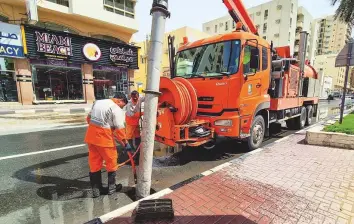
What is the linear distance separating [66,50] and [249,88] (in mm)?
15379

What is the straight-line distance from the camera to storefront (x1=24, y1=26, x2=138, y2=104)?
47.1ft

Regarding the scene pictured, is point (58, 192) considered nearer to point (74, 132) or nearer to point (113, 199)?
point (113, 199)

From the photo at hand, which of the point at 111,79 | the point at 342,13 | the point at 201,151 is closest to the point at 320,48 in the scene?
the point at 342,13

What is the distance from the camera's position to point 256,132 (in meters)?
5.40

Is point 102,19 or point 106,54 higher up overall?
point 102,19

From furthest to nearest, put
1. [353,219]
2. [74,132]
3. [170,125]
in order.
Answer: [74,132] → [170,125] → [353,219]

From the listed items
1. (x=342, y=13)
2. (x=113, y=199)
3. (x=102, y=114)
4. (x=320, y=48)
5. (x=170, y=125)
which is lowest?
(x=113, y=199)

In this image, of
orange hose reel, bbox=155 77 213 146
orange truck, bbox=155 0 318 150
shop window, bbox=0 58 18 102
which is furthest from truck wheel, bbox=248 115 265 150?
shop window, bbox=0 58 18 102

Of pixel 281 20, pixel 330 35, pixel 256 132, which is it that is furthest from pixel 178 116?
pixel 330 35

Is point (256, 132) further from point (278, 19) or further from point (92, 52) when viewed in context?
point (278, 19)

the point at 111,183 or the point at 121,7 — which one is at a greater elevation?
the point at 121,7

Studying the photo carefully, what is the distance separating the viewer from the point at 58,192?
3322 millimetres

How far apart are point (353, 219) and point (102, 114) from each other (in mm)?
3554

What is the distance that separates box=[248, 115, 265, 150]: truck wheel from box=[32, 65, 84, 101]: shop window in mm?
15676
